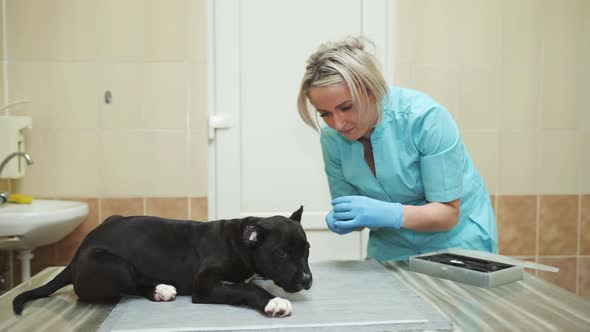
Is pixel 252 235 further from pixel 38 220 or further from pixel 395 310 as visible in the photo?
pixel 38 220

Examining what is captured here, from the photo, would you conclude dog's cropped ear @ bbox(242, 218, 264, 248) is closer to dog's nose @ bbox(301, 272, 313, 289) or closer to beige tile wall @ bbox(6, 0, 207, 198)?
dog's nose @ bbox(301, 272, 313, 289)

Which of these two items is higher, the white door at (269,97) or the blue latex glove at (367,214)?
the white door at (269,97)

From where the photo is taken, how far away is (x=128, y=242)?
94cm

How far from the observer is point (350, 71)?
1.14m

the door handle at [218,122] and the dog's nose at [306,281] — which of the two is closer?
the dog's nose at [306,281]

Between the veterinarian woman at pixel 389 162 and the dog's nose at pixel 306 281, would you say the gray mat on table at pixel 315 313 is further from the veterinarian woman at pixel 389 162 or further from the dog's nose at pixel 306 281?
the veterinarian woman at pixel 389 162

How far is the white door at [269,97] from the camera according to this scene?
2.20 meters

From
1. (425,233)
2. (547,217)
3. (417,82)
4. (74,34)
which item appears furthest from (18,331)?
(547,217)

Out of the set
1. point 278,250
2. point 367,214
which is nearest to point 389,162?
point 367,214

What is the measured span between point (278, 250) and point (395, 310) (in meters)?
0.25

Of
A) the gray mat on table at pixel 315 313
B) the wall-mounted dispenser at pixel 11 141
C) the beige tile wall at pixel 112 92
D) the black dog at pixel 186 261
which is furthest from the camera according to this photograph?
the beige tile wall at pixel 112 92

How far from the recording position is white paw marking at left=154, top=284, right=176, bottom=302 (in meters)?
0.92

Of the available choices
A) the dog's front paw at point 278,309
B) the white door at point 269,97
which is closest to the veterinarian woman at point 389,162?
the dog's front paw at point 278,309

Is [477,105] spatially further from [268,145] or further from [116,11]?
[116,11]
